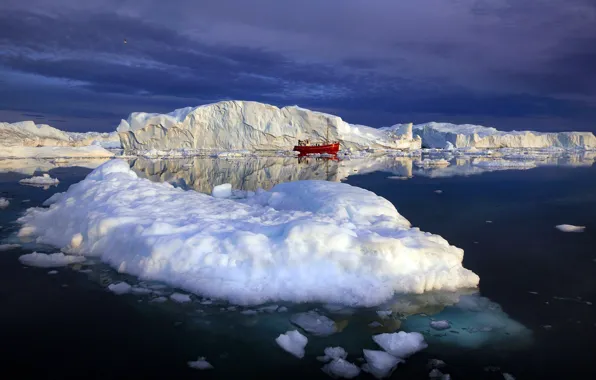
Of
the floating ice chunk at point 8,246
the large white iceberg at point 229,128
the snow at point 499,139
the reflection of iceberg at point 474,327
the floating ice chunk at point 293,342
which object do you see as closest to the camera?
the floating ice chunk at point 293,342

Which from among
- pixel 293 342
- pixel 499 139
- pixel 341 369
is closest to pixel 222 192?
pixel 293 342

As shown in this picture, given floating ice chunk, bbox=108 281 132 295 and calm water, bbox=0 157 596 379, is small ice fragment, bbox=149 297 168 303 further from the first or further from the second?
floating ice chunk, bbox=108 281 132 295

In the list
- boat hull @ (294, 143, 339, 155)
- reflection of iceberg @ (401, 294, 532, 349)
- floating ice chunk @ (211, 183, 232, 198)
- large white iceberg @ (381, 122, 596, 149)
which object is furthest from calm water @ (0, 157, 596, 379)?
large white iceberg @ (381, 122, 596, 149)

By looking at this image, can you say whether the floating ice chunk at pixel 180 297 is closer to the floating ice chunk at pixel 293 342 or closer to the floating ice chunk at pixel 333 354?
the floating ice chunk at pixel 293 342

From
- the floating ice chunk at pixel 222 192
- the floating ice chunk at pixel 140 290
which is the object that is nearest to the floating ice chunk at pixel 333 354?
the floating ice chunk at pixel 140 290

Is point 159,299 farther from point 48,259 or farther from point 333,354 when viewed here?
point 48,259

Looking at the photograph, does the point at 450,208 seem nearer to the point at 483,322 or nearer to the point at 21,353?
the point at 483,322

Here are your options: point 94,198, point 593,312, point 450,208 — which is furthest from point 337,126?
point 593,312
